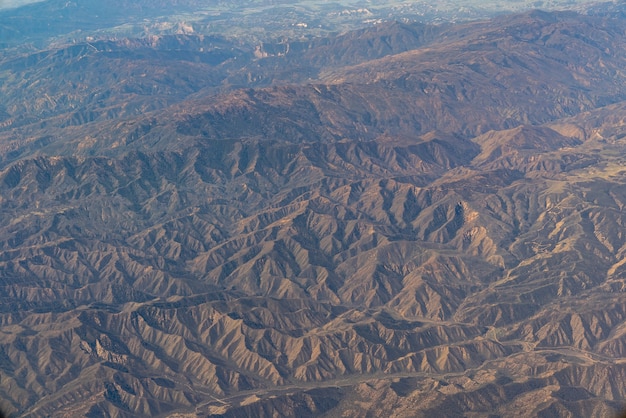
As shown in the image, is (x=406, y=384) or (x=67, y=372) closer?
(x=406, y=384)

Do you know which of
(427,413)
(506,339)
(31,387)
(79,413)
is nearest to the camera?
(427,413)

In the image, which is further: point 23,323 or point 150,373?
point 23,323

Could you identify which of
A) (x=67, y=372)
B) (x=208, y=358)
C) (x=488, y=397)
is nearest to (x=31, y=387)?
(x=67, y=372)

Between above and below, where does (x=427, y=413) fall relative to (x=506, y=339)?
above

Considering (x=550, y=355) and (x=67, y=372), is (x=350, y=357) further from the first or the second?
(x=67, y=372)

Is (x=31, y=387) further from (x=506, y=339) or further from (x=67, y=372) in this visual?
(x=506, y=339)

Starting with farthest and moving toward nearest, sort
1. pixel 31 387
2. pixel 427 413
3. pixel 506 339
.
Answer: pixel 506 339 < pixel 31 387 < pixel 427 413

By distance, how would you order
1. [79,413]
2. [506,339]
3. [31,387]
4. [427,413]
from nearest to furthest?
[427,413], [79,413], [31,387], [506,339]

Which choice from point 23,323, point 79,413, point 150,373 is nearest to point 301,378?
point 150,373
